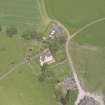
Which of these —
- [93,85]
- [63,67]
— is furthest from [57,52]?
[93,85]

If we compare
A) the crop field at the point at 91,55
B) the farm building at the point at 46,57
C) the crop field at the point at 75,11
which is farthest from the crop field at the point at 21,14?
the crop field at the point at 91,55

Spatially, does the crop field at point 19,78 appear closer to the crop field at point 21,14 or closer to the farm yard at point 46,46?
the farm yard at point 46,46

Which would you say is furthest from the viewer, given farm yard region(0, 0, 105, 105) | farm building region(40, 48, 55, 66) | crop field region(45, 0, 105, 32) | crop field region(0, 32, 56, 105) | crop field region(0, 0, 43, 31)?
crop field region(0, 0, 43, 31)

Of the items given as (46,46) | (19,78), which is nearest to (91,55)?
(46,46)

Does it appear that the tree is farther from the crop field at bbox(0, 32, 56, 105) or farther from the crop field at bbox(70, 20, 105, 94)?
the crop field at bbox(70, 20, 105, 94)

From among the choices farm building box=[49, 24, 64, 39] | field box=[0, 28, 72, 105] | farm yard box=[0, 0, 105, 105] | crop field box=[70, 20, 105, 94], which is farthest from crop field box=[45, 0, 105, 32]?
field box=[0, 28, 72, 105]

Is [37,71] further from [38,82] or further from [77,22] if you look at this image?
[77,22]

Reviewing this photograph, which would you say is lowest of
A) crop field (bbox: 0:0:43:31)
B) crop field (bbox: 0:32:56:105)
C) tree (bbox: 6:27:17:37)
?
crop field (bbox: 0:32:56:105)
